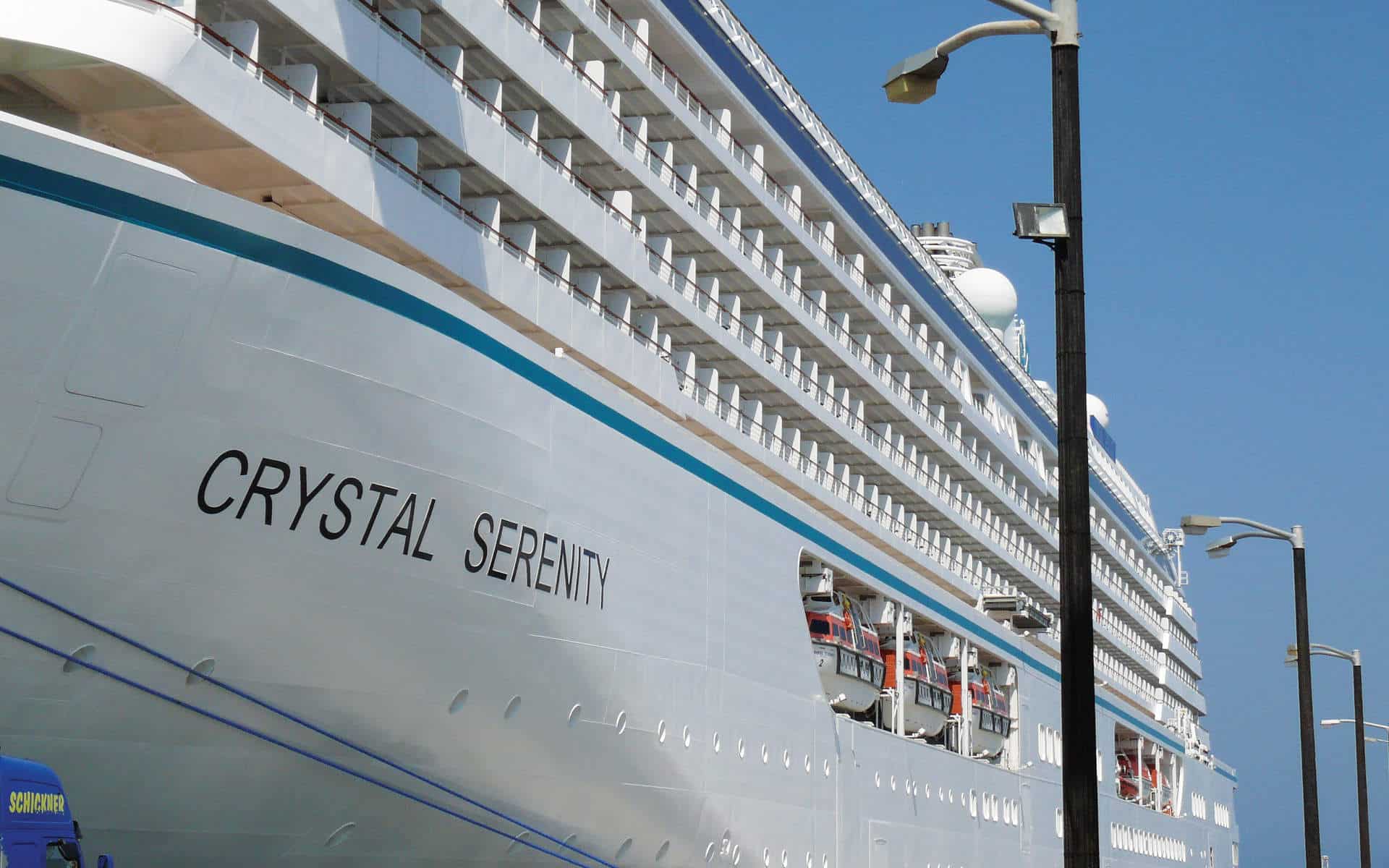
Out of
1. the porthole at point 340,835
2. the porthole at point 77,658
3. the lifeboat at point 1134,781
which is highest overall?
the lifeboat at point 1134,781

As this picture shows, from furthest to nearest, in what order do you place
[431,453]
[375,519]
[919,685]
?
[919,685] → [431,453] → [375,519]

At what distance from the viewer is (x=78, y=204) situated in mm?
9867

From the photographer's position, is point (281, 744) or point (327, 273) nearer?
point (281, 744)

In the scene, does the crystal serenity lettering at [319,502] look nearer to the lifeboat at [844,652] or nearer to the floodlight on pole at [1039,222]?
the floodlight on pole at [1039,222]

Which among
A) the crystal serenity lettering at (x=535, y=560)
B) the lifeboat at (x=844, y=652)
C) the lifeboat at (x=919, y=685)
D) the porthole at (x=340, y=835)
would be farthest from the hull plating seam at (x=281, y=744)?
the lifeboat at (x=919, y=685)

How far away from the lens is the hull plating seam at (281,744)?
9.80 meters

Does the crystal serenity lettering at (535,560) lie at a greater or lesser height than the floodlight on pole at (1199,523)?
lesser

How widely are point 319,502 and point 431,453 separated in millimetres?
1152

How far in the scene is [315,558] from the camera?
1112 centimetres

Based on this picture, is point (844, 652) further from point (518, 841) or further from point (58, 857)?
point (58, 857)

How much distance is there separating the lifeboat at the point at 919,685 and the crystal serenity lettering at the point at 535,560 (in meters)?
10.4

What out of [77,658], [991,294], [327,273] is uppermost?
[991,294]

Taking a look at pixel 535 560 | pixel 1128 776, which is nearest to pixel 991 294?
pixel 1128 776

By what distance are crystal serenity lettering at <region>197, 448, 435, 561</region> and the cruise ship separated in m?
0.03
